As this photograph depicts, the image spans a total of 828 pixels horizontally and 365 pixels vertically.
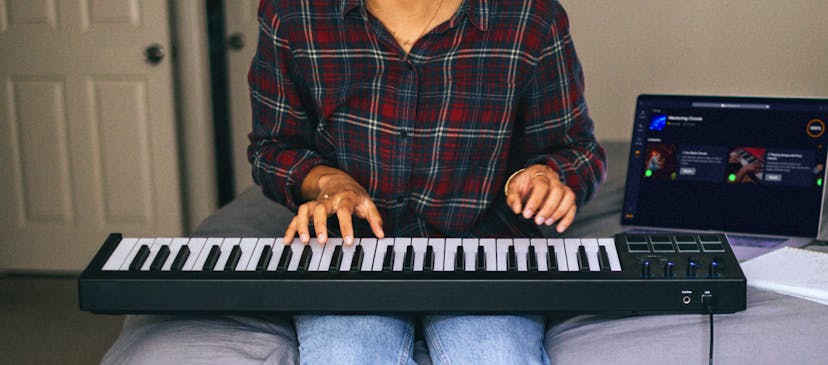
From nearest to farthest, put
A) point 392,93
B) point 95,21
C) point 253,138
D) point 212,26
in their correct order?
1. point 392,93
2. point 253,138
3. point 95,21
4. point 212,26

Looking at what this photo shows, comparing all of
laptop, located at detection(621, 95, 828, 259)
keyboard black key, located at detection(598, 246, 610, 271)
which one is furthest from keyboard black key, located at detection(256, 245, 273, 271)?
laptop, located at detection(621, 95, 828, 259)

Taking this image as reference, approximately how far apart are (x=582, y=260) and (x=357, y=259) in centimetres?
28

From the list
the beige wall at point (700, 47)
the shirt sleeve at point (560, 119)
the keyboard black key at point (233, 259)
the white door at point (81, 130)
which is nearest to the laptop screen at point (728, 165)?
the shirt sleeve at point (560, 119)

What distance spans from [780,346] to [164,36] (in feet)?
7.52

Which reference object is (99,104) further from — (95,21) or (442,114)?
(442,114)

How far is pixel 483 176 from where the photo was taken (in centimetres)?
144

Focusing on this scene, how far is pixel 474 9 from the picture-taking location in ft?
4.54

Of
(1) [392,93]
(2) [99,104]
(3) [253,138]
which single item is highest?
(1) [392,93]

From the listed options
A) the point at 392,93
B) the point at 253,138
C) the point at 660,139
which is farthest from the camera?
the point at 660,139

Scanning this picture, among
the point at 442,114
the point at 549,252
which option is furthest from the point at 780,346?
the point at 442,114

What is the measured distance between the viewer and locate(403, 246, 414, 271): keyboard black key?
3.60ft

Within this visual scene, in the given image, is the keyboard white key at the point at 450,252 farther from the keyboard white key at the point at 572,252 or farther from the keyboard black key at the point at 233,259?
the keyboard black key at the point at 233,259

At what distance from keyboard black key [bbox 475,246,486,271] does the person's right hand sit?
143mm

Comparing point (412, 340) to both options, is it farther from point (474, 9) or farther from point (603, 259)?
point (474, 9)
